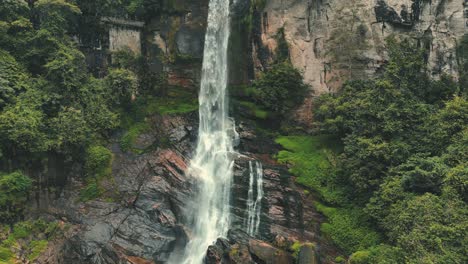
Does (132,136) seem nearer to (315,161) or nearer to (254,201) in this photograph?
(254,201)

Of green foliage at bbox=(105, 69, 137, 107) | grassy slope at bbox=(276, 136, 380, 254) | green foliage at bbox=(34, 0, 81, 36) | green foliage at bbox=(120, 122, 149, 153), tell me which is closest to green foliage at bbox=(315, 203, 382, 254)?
grassy slope at bbox=(276, 136, 380, 254)

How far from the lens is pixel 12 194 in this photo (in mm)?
21328

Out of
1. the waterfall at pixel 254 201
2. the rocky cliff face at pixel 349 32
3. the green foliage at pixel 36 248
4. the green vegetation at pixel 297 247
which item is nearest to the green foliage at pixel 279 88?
the rocky cliff face at pixel 349 32

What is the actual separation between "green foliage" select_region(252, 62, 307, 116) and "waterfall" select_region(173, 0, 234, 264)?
239cm

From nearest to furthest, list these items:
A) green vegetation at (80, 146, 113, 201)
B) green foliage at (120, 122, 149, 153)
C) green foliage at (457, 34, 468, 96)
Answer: green vegetation at (80, 146, 113, 201)
green foliage at (457, 34, 468, 96)
green foliage at (120, 122, 149, 153)

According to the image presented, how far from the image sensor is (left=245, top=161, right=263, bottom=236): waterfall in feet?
74.5

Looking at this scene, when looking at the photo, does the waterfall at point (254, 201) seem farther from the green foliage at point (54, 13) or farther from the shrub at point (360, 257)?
the green foliage at point (54, 13)

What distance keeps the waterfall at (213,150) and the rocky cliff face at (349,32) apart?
2.53 metres

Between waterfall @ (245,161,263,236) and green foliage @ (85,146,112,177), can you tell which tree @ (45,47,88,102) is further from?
waterfall @ (245,161,263,236)

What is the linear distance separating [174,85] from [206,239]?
11288 millimetres

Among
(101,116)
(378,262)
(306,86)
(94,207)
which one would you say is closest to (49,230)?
(94,207)

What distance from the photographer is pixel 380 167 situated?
21.9m

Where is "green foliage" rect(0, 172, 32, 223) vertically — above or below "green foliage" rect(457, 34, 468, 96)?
below

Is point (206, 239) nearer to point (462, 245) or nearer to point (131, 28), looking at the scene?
point (462, 245)
